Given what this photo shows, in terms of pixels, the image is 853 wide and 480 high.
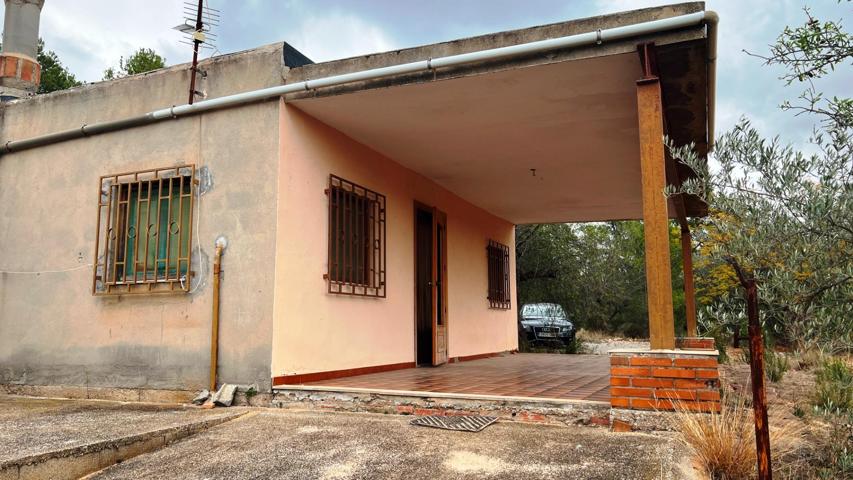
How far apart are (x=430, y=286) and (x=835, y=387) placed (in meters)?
4.77

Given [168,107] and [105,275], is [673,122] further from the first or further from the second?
[105,275]

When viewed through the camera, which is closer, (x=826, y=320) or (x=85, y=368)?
(x=826, y=320)

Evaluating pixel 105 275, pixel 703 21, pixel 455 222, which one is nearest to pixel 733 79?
pixel 703 21

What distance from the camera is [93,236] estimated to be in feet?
19.6

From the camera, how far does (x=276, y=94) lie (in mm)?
5215

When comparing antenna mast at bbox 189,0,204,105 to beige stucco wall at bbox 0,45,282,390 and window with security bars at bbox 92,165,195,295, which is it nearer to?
beige stucco wall at bbox 0,45,282,390

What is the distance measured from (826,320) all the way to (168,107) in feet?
17.7

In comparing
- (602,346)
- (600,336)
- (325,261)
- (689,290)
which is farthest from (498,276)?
(600,336)

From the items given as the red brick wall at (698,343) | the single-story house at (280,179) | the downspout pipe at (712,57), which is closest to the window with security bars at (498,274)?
the single-story house at (280,179)

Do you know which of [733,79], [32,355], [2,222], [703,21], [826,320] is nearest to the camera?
[826,320]

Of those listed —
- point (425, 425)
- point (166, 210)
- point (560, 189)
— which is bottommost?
point (425, 425)

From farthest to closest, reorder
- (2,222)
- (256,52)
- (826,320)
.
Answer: (2,222) → (256,52) → (826,320)

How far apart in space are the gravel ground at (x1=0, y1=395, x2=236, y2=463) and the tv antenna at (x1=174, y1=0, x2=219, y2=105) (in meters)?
2.73

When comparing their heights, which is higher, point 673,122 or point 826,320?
point 673,122
